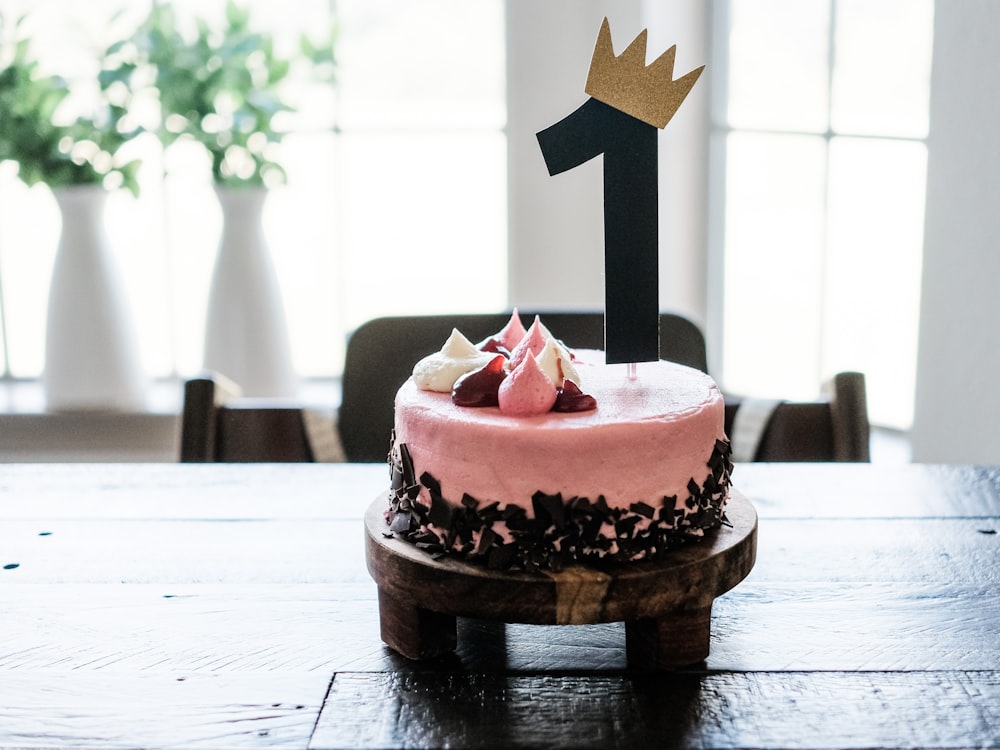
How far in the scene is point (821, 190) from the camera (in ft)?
8.18

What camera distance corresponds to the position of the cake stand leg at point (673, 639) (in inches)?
39.2

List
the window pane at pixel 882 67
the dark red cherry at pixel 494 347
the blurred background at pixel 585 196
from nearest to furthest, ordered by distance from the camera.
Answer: the dark red cherry at pixel 494 347, the blurred background at pixel 585 196, the window pane at pixel 882 67

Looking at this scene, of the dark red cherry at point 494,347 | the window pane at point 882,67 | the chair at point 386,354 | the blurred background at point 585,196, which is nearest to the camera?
the dark red cherry at point 494,347

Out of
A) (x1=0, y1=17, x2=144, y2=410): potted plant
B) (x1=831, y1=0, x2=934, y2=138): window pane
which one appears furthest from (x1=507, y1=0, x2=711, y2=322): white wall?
(x1=0, y1=17, x2=144, y2=410): potted plant

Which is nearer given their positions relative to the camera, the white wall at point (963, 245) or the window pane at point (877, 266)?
the white wall at point (963, 245)

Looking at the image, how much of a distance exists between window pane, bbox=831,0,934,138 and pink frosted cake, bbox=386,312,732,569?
4.78 ft

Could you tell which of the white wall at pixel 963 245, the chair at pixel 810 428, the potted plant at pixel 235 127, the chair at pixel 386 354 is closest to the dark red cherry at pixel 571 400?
the chair at pixel 810 428

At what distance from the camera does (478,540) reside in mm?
975

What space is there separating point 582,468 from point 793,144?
1775mm

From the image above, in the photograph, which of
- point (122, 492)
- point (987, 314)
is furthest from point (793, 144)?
point (122, 492)

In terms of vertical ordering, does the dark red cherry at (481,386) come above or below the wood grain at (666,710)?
above

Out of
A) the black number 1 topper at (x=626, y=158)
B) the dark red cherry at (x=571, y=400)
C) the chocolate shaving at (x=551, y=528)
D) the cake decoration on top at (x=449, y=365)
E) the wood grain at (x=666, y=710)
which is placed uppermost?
the black number 1 topper at (x=626, y=158)

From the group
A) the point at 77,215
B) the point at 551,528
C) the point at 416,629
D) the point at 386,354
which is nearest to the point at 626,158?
the point at 551,528

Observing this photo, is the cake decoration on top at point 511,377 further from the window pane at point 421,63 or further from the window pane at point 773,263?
the window pane at point 421,63
